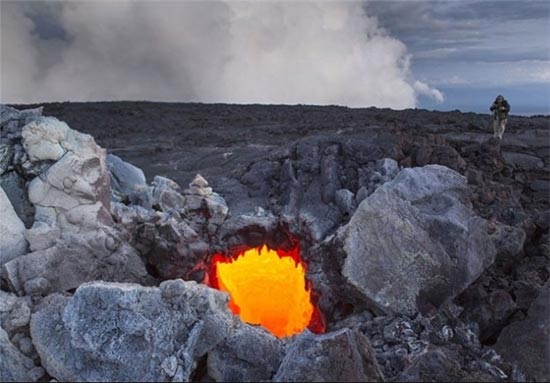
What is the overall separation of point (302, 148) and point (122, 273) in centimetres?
540

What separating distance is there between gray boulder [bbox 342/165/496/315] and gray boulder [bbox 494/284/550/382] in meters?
1.12

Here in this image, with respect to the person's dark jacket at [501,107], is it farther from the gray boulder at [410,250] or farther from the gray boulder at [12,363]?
the gray boulder at [12,363]

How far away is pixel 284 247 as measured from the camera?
11.6 meters

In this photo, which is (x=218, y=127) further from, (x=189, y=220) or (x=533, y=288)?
(x=533, y=288)

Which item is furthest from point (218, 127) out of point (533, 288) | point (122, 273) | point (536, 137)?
point (533, 288)

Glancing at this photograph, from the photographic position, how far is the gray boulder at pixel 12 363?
24.1 ft

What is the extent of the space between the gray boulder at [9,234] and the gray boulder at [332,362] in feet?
17.4

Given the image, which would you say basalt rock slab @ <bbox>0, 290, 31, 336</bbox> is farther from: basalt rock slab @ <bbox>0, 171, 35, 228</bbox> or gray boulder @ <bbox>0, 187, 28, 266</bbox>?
basalt rock slab @ <bbox>0, 171, 35, 228</bbox>

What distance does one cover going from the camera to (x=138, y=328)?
7348mm

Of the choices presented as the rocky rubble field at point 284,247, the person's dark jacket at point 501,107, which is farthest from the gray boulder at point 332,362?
the person's dark jacket at point 501,107

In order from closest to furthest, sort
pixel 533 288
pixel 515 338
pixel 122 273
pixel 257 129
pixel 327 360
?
1. pixel 327 360
2. pixel 515 338
3. pixel 533 288
4. pixel 122 273
5. pixel 257 129

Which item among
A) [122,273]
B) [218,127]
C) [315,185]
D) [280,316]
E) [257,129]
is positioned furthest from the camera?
[218,127]

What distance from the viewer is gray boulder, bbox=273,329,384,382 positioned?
6.38 meters

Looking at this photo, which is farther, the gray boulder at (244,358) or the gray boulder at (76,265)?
the gray boulder at (76,265)
